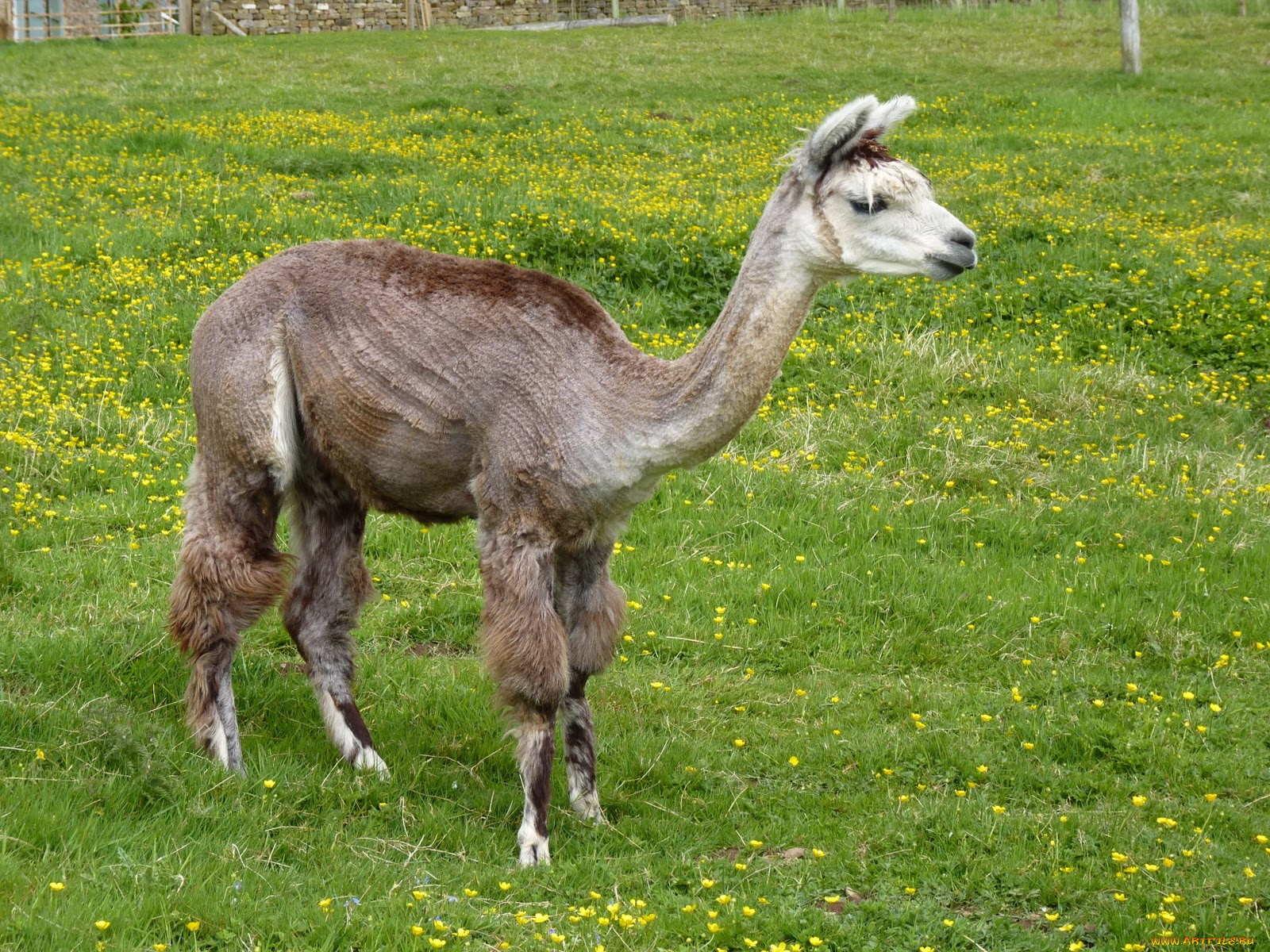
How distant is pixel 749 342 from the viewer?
439 cm

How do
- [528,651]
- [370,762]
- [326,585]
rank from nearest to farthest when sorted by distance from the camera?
[528,651]
[370,762]
[326,585]

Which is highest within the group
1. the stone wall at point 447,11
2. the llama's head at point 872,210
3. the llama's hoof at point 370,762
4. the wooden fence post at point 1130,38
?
the stone wall at point 447,11

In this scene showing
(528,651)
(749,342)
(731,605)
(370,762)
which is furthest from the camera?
(731,605)

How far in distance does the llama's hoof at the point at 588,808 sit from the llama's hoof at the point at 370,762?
28.8 inches

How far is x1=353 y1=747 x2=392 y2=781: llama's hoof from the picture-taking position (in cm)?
505

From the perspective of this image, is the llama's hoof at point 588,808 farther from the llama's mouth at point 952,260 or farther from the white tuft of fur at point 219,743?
the llama's mouth at point 952,260

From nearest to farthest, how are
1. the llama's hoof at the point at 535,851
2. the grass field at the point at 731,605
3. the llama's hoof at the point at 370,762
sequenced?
1. the grass field at the point at 731,605
2. the llama's hoof at the point at 535,851
3. the llama's hoof at the point at 370,762

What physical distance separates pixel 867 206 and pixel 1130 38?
19304 millimetres

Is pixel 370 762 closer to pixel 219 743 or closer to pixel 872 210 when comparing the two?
pixel 219 743

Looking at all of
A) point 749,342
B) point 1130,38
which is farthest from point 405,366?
point 1130,38

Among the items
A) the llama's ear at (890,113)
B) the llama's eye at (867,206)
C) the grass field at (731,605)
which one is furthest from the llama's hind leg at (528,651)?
the llama's ear at (890,113)

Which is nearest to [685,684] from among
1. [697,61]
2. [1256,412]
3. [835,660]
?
[835,660]

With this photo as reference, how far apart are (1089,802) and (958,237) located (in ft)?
7.47

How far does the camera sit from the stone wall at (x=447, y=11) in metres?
29.6
